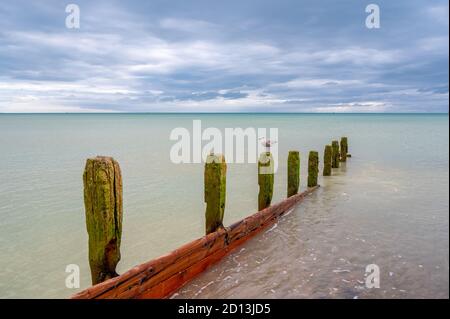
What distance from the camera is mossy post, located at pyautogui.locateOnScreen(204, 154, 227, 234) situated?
23.4 feet

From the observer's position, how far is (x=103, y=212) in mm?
5223

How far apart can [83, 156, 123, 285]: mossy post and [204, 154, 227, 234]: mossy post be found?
84.5 inches

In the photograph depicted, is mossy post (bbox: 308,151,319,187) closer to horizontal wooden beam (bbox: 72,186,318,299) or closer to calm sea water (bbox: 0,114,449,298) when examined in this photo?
calm sea water (bbox: 0,114,449,298)

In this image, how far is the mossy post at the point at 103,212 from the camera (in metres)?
5.12

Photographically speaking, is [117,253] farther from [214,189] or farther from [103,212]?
[214,189]

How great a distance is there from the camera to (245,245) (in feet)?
25.7

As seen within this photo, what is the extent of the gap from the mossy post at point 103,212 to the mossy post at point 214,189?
215 centimetres

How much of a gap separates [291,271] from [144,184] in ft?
38.2

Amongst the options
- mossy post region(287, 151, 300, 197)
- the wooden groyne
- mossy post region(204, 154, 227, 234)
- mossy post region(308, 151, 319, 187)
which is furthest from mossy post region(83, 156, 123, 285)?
mossy post region(308, 151, 319, 187)

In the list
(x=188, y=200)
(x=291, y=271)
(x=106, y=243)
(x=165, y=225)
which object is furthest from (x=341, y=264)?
A: (x=188, y=200)

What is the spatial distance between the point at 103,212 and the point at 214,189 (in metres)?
2.50

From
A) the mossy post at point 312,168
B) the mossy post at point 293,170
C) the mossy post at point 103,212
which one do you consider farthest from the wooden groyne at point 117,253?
the mossy post at point 312,168

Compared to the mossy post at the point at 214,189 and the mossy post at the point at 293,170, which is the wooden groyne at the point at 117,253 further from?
the mossy post at the point at 293,170
